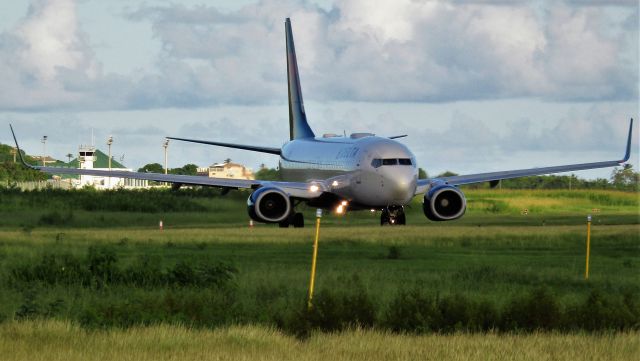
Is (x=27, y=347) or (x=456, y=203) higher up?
(x=456, y=203)

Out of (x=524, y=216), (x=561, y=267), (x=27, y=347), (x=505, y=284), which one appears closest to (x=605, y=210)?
(x=524, y=216)

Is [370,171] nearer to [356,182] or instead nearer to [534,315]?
[356,182]

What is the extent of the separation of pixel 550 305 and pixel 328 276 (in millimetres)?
10237

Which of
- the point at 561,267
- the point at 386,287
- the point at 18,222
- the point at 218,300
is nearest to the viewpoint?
the point at 218,300

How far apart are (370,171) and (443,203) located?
3629 mm

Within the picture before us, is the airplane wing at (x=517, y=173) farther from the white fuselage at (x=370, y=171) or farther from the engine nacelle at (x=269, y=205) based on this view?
the engine nacelle at (x=269, y=205)

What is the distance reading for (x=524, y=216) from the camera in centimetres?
8769

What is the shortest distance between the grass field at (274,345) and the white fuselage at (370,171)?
2840 centimetres

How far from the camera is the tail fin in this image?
75.2 meters

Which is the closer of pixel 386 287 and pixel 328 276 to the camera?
pixel 386 287

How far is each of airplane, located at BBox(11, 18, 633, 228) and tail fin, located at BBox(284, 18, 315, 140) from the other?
497 inches

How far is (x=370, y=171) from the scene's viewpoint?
171 feet

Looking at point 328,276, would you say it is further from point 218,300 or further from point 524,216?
point 524,216

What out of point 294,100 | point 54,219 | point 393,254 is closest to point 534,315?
point 393,254
